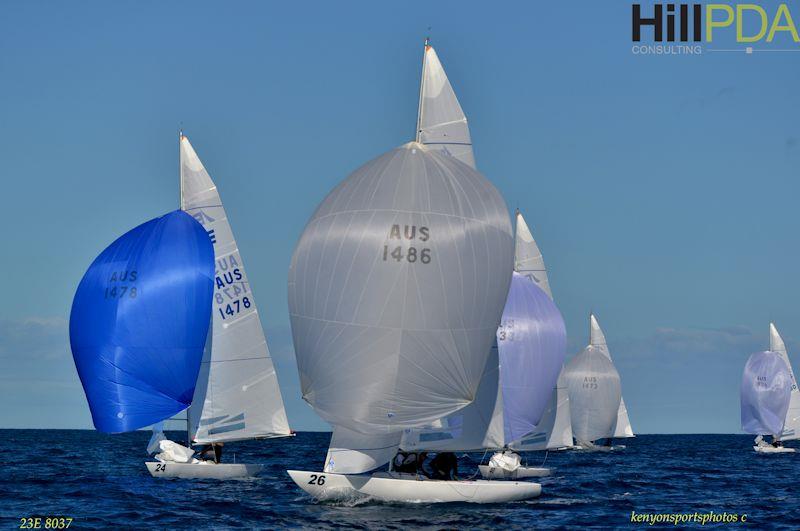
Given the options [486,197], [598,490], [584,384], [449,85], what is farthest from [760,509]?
[584,384]

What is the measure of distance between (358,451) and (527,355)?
42.3ft

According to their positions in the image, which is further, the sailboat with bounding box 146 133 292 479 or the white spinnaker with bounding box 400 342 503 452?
the sailboat with bounding box 146 133 292 479

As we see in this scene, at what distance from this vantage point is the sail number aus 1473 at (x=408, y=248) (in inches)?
1199

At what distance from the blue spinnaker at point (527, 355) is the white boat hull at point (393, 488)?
927 cm

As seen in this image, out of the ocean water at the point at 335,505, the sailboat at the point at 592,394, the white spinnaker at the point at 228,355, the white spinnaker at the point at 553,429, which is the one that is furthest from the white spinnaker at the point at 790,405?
the white spinnaker at the point at 228,355

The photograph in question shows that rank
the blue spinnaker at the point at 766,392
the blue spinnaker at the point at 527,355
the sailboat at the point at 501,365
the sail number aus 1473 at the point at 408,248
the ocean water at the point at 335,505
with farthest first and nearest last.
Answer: the blue spinnaker at the point at 766,392 < the blue spinnaker at the point at 527,355 < the sailboat at the point at 501,365 < the ocean water at the point at 335,505 < the sail number aus 1473 at the point at 408,248

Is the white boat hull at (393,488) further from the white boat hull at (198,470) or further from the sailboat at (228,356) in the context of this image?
the sailboat at (228,356)

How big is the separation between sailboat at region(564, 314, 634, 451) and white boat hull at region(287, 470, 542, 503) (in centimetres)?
4007

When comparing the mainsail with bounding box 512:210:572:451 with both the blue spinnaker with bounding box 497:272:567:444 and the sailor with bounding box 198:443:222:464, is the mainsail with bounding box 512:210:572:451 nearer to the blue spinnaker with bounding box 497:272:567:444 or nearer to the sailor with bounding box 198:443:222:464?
the blue spinnaker with bounding box 497:272:567:444

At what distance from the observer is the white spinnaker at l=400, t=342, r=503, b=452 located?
33781 mm

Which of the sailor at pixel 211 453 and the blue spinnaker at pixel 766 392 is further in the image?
the blue spinnaker at pixel 766 392

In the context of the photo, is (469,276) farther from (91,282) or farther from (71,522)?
(91,282)

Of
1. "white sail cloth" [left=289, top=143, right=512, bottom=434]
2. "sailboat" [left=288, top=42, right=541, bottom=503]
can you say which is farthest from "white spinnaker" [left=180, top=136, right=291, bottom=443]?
"white sail cloth" [left=289, top=143, right=512, bottom=434]

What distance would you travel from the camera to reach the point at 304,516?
31.5 meters
